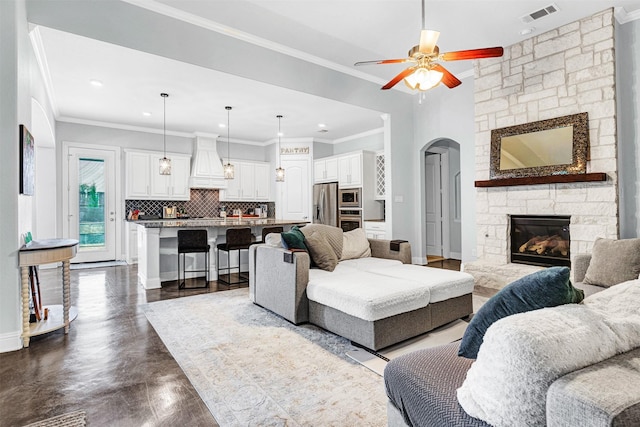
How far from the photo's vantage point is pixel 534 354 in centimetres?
90

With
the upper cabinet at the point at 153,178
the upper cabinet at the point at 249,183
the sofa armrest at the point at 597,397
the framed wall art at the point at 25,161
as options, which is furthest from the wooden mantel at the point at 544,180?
the upper cabinet at the point at 153,178

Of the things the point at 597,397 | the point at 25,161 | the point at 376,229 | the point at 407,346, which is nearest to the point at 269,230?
the point at 376,229

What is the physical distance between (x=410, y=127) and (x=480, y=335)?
5.96 meters

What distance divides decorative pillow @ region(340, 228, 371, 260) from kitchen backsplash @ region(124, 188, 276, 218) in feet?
16.8

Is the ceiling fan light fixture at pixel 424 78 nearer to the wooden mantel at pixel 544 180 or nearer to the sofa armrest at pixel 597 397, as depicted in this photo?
the wooden mantel at pixel 544 180

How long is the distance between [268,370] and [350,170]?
5.75 m

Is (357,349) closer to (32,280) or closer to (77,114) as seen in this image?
(32,280)

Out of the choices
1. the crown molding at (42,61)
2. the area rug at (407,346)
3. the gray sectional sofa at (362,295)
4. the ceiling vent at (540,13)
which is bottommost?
the area rug at (407,346)

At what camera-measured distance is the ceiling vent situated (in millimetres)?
3980

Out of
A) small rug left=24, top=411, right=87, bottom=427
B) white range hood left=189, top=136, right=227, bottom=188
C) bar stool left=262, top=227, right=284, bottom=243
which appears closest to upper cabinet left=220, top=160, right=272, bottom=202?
white range hood left=189, top=136, right=227, bottom=188

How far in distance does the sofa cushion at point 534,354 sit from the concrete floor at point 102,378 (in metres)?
1.47

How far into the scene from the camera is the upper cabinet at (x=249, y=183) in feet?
28.3

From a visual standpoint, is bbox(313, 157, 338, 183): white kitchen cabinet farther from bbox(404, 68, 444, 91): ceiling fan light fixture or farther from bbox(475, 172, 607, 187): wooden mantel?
bbox(404, 68, 444, 91): ceiling fan light fixture

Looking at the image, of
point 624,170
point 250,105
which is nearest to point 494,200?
point 624,170
